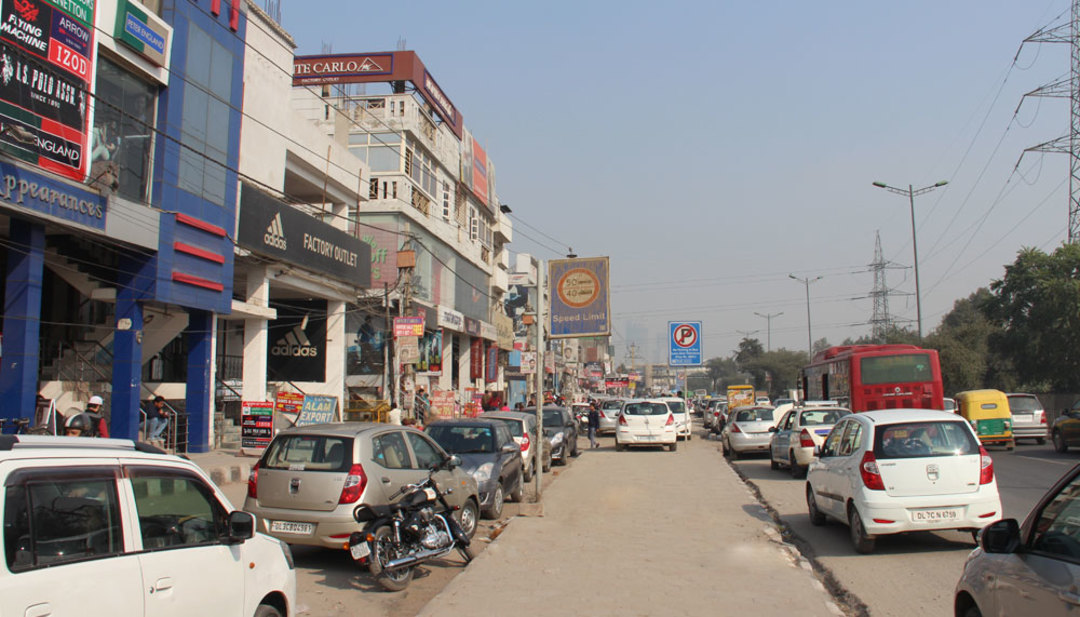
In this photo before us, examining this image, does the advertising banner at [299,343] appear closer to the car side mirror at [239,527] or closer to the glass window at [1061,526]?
the car side mirror at [239,527]

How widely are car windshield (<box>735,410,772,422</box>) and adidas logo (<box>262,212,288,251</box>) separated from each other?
14674 millimetres

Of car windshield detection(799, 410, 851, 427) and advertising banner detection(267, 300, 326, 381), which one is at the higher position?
advertising banner detection(267, 300, 326, 381)

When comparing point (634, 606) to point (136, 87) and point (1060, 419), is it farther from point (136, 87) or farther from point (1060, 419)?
point (1060, 419)

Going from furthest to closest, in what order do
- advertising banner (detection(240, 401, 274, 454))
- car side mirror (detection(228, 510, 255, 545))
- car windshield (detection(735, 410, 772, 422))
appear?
car windshield (detection(735, 410, 772, 422)), advertising banner (detection(240, 401, 274, 454)), car side mirror (detection(228, 510, 255, 545))

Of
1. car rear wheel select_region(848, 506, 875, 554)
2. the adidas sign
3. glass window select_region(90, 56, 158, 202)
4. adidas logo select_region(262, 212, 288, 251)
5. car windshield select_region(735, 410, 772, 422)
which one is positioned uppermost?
glass window select_region(90, 56, 158, 202)

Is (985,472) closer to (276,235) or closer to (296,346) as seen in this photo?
Answer: (276,235)

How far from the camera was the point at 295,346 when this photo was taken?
97.3 ft

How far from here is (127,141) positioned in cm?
1719

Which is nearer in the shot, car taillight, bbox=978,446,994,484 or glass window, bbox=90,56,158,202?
car taillight, bbox=978,446,994,484

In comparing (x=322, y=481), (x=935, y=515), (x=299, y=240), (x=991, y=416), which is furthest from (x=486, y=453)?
(x=991, y=416)

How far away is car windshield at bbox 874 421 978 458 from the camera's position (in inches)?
353

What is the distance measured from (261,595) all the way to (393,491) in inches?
151

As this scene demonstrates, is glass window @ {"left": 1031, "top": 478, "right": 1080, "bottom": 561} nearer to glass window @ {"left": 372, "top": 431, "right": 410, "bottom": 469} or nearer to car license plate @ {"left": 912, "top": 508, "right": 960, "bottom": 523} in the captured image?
car license plate @ {"left": 912, "top": 508, "right": 960, "bottom": 523}

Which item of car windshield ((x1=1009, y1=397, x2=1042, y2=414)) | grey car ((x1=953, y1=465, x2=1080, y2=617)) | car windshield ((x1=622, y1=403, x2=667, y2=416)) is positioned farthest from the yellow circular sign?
car windshield ((x1=1009, y1=397, x2=1042, y2=414))
